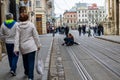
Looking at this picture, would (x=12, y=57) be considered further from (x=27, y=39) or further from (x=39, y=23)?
(x=39, y=23)

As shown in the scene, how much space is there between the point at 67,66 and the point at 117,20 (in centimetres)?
4319

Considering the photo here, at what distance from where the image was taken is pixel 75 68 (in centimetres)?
1609

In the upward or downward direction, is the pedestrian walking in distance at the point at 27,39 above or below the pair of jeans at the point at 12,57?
above

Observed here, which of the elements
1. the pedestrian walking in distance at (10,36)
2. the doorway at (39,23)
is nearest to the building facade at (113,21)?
the doorway at (39,23)

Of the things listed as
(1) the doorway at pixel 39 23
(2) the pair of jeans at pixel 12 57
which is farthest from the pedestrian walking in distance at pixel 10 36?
(1) the doorway at pixel 39 23

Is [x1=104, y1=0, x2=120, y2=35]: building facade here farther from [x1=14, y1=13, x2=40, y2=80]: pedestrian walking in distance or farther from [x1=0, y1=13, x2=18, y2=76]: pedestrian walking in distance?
[x1=14, y1=13, x2=40, y2=80]: pedestrian walking in distance

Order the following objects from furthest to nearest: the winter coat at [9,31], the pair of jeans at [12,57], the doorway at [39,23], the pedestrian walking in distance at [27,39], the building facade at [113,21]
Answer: the doorway at [39,23] → the building facade at [113,21] → the winter coat at [9,31] → the pair of jeans at [12,57] → the pedestrian walking in distance at [27,39]

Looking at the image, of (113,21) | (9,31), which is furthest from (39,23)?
(9,31)

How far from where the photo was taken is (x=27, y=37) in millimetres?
10828

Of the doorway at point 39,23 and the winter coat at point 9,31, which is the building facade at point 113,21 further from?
the winter coat at point 9,31

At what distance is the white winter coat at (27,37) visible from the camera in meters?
10.8

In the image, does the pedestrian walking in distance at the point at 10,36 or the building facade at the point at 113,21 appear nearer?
the pedestrian walking in distance at the point at 10,36

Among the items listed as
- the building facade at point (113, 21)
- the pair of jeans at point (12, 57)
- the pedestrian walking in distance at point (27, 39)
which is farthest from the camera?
the building facade at point (113, 21)

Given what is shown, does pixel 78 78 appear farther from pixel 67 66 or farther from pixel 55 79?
pixel 67 66
